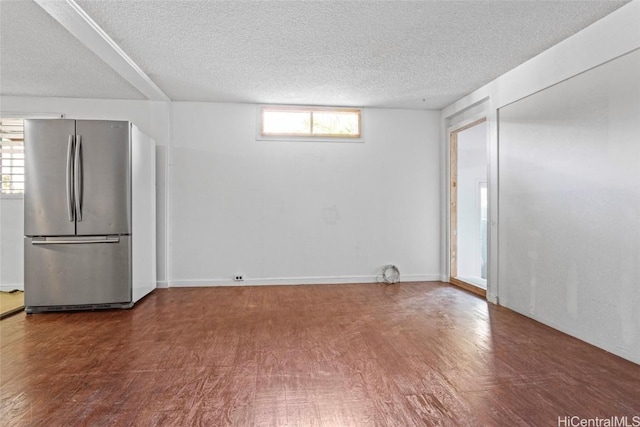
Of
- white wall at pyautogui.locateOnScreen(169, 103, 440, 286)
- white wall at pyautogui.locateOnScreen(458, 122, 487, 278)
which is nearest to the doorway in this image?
white wall at pyautogui.locateOnScreen(458, 122, 487, 278)

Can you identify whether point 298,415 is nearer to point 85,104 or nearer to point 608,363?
point 608,363

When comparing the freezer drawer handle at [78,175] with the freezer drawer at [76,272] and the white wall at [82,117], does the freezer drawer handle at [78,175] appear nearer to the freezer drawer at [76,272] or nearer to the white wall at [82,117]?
the freezer drawer at [76,272]

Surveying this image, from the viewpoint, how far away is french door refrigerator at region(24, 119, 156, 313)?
3629 millimetres

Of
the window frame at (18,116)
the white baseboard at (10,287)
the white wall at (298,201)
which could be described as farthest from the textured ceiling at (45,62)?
the white baseboard at (10,287)

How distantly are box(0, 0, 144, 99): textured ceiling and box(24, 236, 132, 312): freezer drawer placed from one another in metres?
1.84

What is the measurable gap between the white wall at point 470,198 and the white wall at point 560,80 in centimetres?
224

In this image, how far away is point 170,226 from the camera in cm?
494

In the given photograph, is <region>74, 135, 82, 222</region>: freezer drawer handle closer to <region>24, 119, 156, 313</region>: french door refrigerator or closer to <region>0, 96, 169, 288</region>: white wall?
<region>24, 119, 156, 313</region>: french door refrigerator

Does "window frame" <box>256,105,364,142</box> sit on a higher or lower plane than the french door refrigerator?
higher

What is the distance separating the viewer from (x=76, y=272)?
3693 millimetres

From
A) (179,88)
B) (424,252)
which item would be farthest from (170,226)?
(424,252)

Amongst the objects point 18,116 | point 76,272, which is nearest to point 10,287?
point 76,272

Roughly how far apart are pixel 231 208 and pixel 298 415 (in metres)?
3.61

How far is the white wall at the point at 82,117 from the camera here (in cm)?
471
